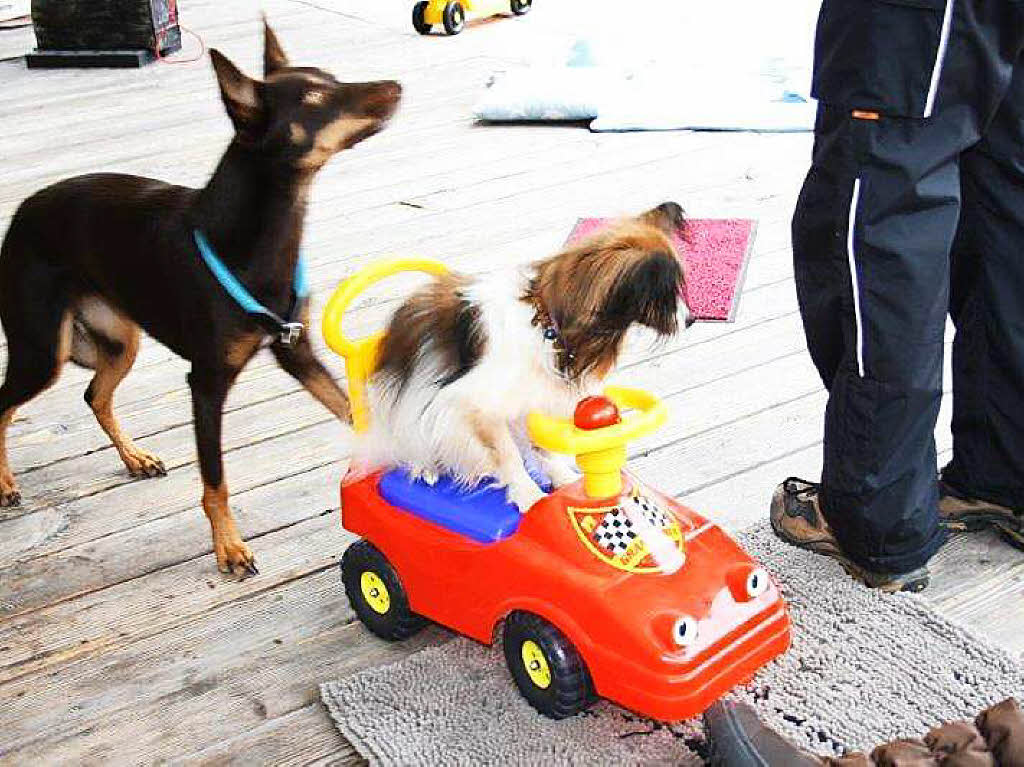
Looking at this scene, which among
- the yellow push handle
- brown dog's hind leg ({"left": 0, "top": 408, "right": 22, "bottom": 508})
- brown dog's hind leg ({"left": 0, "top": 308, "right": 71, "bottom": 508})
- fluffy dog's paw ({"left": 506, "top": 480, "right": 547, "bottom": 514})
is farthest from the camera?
brown dog's hind leg ({"left": 0, "top": 408, "right": 22, "bottom": 508})

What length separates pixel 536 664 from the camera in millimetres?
1719

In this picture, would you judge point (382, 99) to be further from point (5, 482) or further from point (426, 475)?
point (5, 482)

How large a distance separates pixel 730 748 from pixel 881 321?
0.66 metres

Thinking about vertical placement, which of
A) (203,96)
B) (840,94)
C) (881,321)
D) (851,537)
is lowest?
(203,96)

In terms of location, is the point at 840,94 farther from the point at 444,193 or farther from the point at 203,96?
the point at 203,96

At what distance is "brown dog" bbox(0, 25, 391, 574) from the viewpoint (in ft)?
6.42

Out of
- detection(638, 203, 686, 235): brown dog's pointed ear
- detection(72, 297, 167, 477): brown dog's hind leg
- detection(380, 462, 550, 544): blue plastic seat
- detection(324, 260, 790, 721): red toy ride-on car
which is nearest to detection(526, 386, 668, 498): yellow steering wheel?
detection(324, 260, 790, 721): red toy ride-on car

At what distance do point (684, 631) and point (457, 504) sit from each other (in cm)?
39

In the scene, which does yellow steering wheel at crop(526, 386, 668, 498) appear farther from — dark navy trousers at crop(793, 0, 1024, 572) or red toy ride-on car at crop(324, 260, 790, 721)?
dark navy trousers at crop(793, 0, 1024, 572)

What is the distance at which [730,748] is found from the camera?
4.90 ft

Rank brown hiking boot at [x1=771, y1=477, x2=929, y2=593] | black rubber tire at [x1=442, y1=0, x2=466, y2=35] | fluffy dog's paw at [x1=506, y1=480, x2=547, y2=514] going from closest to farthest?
fluffy dog's paw at [x1=506, y1=480, x2=547, y2=514]
brown hiking boot at [x1=771, y1=477, x2=929, y2=593]
black rubber tire at [x1=442, y1=0, x2=466, y2=35]

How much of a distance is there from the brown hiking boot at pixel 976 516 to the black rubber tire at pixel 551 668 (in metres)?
0.80

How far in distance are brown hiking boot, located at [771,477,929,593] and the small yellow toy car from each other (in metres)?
4.26

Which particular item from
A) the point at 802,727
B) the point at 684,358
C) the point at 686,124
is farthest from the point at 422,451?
the point at 686,124
